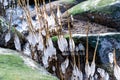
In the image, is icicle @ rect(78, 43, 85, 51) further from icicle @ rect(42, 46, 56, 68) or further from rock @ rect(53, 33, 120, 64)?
icicle @ rect(42, 46, 56, 68)

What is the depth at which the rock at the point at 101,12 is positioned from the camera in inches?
156

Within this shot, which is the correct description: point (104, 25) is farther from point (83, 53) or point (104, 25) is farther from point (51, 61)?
point (51, 61)

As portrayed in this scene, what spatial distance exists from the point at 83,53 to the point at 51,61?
22.7 inches

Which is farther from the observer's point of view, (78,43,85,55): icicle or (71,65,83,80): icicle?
(78,43,85,55): icicle

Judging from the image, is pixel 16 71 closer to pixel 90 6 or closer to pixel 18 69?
pixel 18 69

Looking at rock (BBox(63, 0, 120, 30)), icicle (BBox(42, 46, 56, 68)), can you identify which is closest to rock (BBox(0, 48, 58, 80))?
icicle (BBox(42, 46, 56, 68))

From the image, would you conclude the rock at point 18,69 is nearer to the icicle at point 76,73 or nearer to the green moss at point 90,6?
the icicle at point 76,73

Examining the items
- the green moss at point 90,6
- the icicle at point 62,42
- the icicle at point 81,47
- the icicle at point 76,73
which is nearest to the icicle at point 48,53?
the icicle at point 62,42

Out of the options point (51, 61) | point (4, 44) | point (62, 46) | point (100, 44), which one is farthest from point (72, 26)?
point (62, 46)

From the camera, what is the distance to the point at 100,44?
318 cm

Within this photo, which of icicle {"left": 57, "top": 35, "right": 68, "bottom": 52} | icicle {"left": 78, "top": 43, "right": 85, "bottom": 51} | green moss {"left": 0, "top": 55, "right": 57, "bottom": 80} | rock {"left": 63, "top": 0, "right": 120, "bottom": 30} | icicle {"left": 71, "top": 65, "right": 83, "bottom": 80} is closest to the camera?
green moss {"left": 0, "top": 55, "right": 57, "bottom": 80}

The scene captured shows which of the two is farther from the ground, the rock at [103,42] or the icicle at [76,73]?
the icicle at [76,73]

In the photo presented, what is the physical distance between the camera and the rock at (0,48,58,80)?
1800 mm

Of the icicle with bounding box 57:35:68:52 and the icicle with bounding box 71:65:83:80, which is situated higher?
the icicle with bounding box 57:35:68:52
